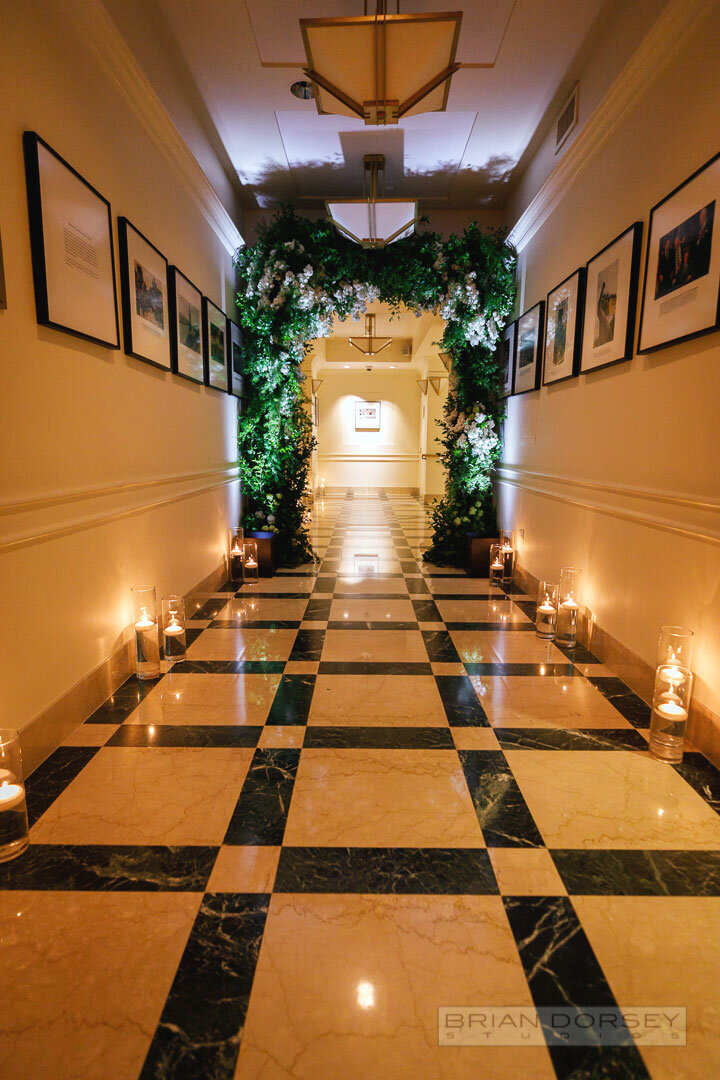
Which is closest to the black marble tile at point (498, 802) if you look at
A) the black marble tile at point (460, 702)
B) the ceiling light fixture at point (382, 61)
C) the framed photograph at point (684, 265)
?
the black marble tile at point (460, 702)

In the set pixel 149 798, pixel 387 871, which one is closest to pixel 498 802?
pixel 387 871

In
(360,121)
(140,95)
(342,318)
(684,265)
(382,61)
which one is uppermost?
(360,121)

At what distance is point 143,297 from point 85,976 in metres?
2.82

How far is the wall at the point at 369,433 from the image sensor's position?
13617 millimetres

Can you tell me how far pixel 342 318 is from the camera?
16.5ft

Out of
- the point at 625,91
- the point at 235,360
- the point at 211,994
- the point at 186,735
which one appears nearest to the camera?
the point at 211,994

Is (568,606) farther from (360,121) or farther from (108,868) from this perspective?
(360,121)

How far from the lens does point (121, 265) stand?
2.66 meters

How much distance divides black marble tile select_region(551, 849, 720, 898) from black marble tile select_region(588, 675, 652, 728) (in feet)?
2.68

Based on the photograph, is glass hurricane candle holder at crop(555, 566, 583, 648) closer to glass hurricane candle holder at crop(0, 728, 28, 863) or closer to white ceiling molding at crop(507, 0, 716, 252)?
white ceiling molding at crop(507, 0, 716, 252)

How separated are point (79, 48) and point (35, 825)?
2884mm

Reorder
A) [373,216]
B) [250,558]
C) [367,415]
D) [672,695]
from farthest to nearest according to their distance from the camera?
[367,415]
[250,558]
[373,216]
[672,695]

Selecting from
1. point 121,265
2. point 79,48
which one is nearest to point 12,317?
point 121,265

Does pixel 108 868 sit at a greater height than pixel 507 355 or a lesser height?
lesser
